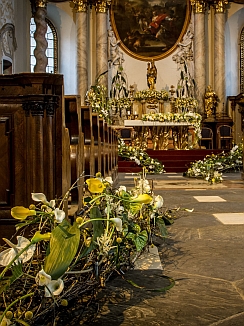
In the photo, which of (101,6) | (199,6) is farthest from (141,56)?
(199,6)

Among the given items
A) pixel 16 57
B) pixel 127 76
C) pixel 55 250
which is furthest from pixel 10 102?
pixel 127 76

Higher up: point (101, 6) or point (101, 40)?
point (101, 6)

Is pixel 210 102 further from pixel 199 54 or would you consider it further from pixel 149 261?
pixel 149 261

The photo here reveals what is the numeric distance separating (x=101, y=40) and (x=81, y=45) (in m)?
0.63

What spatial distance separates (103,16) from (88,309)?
14.0m

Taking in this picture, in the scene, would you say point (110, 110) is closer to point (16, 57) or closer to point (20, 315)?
point (16, 57)

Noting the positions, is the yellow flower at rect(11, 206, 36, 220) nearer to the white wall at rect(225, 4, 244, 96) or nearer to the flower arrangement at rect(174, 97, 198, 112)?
the flower arrangement at rect(174, 97, 198, 112)

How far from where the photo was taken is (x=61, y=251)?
118cm

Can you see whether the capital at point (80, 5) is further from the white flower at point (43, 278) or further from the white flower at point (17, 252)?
the white flower at point (43, 278)

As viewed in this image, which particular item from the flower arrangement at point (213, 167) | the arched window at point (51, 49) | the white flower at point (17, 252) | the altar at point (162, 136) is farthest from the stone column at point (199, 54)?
the white flower at point (17, 252)

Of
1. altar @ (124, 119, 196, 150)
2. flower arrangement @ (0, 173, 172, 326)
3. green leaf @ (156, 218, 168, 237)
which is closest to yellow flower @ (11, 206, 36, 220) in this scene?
flower arrangement @ (0, 173, 172, 326)

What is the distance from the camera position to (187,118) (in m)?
12.1

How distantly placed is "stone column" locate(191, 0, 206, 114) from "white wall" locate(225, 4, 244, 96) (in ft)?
3.48

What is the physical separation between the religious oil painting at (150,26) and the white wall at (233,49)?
1456mm
